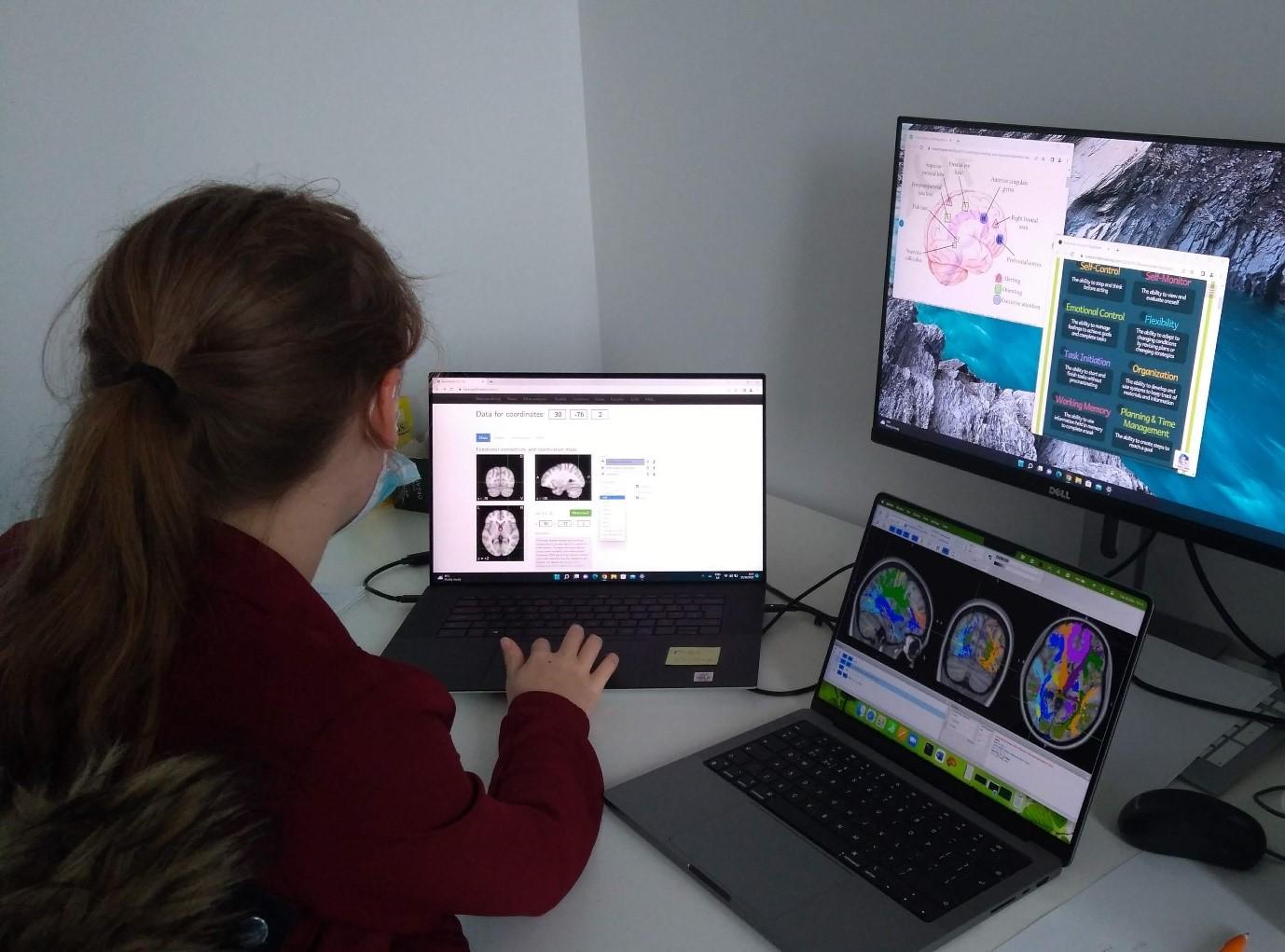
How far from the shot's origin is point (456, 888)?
2.51 feet

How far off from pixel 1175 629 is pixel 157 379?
103cm

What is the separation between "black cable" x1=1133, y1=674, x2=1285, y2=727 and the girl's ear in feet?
2.50

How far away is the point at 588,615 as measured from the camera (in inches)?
49.2

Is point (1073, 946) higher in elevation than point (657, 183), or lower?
lower

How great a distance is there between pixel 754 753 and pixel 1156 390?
0.48 metres

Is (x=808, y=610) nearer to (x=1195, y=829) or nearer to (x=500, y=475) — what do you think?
(x=500, y=475)

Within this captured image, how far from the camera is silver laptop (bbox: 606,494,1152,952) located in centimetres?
83

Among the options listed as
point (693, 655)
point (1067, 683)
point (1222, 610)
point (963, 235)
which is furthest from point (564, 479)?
point (1222, 610)

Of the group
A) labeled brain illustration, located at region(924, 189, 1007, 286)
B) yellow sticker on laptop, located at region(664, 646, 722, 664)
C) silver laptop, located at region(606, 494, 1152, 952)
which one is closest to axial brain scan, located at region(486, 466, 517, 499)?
yellow sticker on laptop, located at region(664, 646, 722, 664)

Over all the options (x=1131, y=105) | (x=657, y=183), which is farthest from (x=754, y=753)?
(x=657, y=183)

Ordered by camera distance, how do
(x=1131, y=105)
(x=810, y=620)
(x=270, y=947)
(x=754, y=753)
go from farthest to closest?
(x=810, y=620), (x=1131, y=105), (x=754, y=753), (x=270, y=947)

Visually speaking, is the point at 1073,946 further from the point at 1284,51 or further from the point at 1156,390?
the point at 1284,51

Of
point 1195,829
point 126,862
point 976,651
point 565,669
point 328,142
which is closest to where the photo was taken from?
point 126,862

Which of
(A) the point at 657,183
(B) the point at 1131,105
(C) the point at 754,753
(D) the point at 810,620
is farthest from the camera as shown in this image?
(A) the point at 657,183
